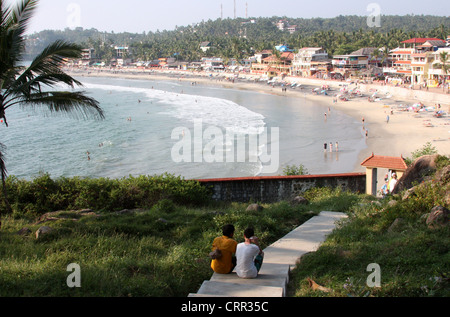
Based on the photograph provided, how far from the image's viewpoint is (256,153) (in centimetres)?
2794

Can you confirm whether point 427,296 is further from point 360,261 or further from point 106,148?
point 106,148

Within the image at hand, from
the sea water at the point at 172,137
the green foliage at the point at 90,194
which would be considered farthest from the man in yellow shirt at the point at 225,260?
the sea water at the point at 172,137

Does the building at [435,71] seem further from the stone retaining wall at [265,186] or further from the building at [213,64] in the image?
the building at [213,64]

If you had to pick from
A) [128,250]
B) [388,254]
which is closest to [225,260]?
[128,250]

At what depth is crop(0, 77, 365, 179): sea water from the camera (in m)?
25.4

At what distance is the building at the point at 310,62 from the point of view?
8400cm

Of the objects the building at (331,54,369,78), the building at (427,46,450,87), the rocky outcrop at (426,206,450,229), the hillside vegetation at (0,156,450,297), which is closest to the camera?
the hillside vegetation at (0,156,450,297)

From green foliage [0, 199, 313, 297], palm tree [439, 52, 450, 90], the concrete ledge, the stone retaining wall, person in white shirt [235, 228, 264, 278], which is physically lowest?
the stone retaining wall

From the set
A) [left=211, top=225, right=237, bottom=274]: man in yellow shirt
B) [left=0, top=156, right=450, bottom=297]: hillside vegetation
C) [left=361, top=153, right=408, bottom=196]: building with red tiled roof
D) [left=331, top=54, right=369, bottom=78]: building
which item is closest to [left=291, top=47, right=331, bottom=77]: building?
[left=331, top=54, right=369, bottom=78]: building

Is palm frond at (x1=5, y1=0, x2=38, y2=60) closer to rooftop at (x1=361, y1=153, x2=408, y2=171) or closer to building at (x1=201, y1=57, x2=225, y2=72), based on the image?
rooftop at (x1=361, y1=153, x2=408, y2=171)

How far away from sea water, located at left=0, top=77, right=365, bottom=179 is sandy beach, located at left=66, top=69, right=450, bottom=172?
1.36m

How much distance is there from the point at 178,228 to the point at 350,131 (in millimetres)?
29735

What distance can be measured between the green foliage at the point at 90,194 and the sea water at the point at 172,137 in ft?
29.5

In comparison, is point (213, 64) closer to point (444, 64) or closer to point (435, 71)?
point (435, 71)
